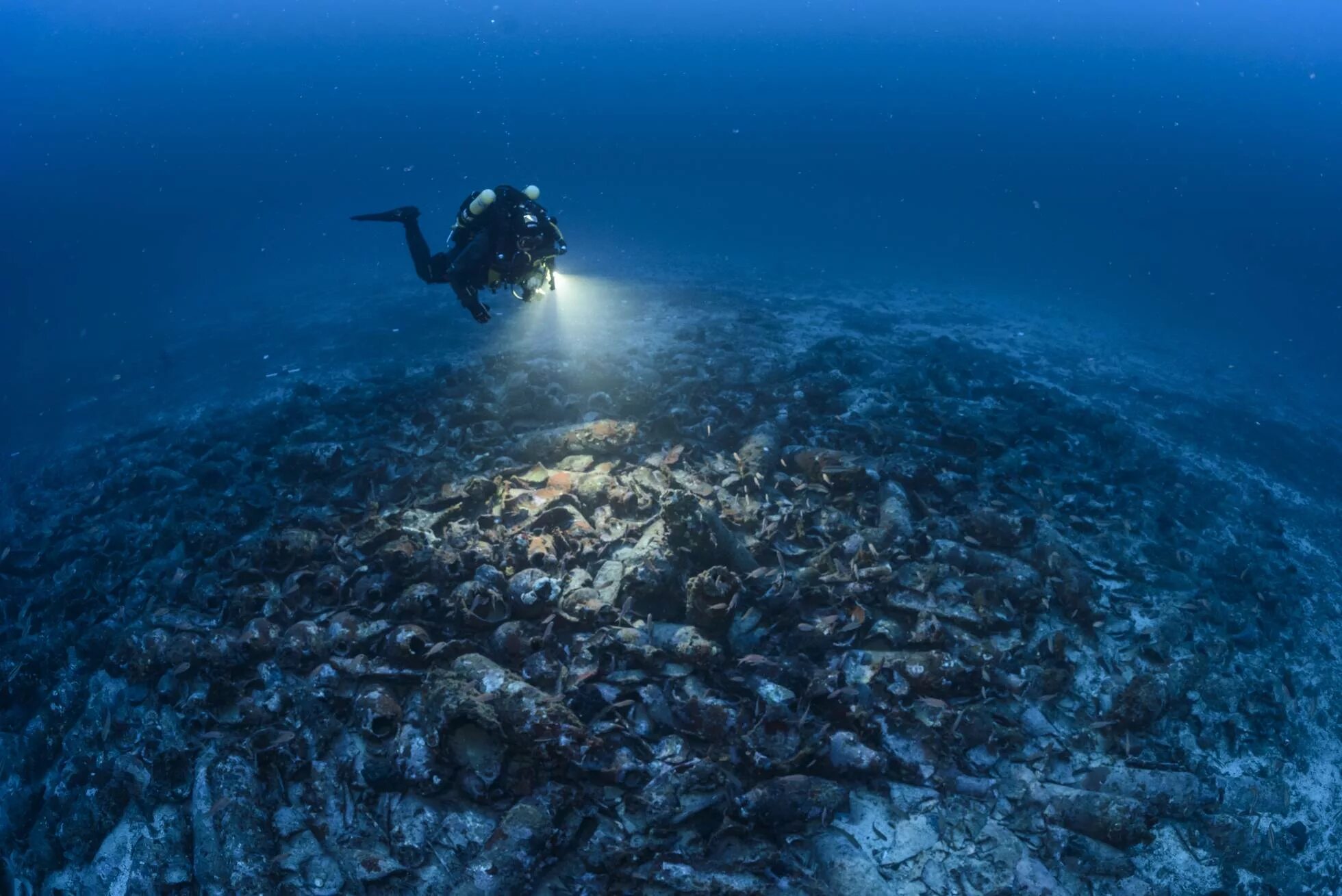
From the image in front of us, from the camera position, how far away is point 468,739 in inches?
201

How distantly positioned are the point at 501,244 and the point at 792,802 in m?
9.34

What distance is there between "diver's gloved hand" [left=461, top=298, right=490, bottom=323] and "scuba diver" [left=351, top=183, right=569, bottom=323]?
1 centimetres

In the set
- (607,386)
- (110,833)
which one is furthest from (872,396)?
(110,833)

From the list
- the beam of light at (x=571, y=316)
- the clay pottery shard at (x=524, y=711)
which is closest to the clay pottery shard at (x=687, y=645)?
the clay pottery shard at (x=524, y=711)

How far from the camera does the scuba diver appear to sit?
10250mm

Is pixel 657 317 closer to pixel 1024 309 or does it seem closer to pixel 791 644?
pixel 791 644

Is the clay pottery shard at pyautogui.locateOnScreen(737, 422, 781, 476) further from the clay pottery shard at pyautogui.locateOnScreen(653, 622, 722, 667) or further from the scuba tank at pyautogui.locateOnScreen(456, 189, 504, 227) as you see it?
the scuba tank at pyautogui.locateOnScreen(456, 189, 504, 227)

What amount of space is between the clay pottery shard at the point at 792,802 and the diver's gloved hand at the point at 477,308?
28.9 ft

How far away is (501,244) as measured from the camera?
10469mm

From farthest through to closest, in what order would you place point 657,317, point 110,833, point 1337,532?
point 657,317, point 1337,532, point 110,833

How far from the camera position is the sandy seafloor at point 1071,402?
5738 millimetres

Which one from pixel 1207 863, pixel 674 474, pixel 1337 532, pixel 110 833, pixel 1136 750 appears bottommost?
pixel 1337 532

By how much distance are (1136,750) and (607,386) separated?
10465mm

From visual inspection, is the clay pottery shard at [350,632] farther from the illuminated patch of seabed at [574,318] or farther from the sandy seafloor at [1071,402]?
the illuminated patch of seabed at [574,318]
